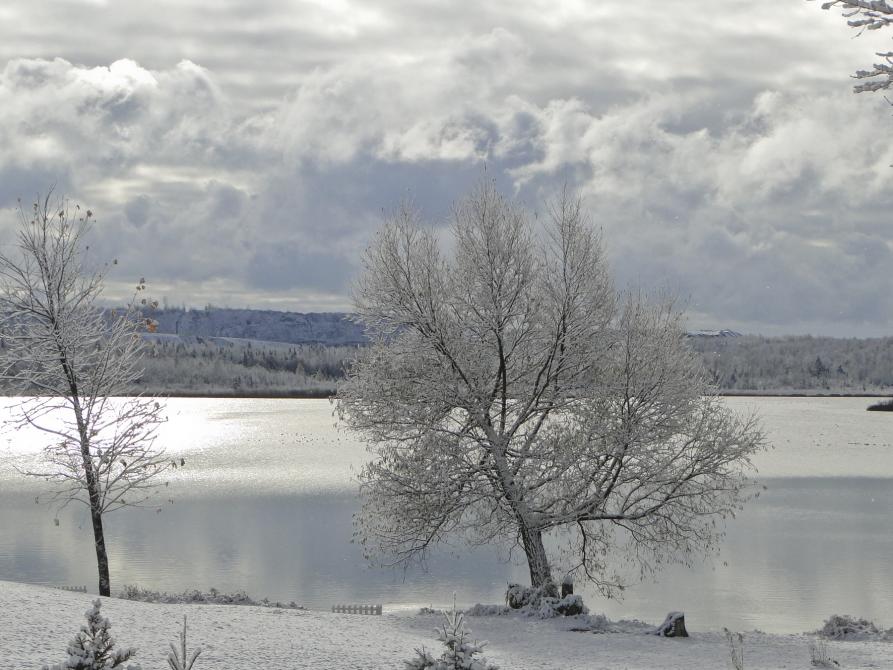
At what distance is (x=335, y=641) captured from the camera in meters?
16.8

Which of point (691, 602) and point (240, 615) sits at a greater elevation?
point (240, 615)

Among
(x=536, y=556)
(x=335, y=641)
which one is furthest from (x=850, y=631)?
(x=335, y=641)

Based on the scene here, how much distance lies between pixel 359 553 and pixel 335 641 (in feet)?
65.5

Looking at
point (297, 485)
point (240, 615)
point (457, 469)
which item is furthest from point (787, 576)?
point (297, 485)

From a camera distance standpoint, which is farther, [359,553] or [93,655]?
[359,553]

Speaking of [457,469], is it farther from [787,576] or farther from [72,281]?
[787,576]

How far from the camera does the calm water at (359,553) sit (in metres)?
29.0

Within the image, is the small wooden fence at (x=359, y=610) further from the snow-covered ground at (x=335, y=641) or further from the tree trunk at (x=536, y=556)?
the tree trunk at (x=536, y=556)

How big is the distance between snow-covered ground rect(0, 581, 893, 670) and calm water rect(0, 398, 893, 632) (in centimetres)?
615

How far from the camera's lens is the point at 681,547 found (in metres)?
25.4

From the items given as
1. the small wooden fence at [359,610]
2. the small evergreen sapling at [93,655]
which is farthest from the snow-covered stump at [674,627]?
the small evergreen sapling at [93,655]

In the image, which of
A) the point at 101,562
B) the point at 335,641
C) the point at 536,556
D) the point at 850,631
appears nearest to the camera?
the point at 335,641

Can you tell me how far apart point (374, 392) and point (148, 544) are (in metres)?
18.4

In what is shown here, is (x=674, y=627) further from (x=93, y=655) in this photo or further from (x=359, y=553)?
(x=359, y=553)
